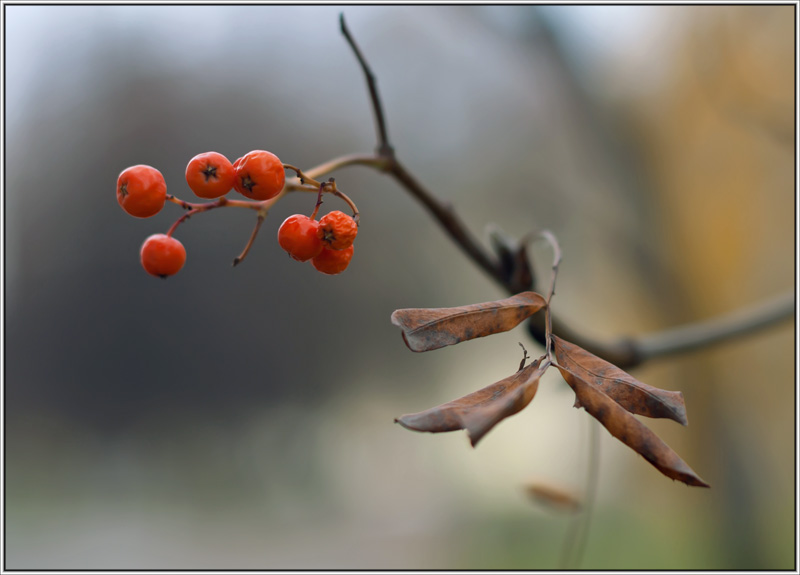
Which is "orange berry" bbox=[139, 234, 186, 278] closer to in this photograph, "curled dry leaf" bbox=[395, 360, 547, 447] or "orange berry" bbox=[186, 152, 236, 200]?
"orange berry" bbox=[186, 152, 236, 200]

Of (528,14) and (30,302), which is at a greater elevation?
(528,14)

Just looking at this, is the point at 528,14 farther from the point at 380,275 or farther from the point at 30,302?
the point at 30,302

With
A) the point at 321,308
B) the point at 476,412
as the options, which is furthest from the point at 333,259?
the point at 321,308

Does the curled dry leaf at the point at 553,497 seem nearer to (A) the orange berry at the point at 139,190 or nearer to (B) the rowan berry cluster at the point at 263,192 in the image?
(B) the rowan berry cluster at the point at 263,192

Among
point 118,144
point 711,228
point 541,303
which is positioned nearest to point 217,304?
point 118,144

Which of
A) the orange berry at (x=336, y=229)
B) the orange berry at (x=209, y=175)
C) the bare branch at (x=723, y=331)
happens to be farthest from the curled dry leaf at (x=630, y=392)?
the bare branch at (x=723, y=331)

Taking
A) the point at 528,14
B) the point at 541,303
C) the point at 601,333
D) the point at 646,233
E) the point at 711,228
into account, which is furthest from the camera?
the point at 601,333
